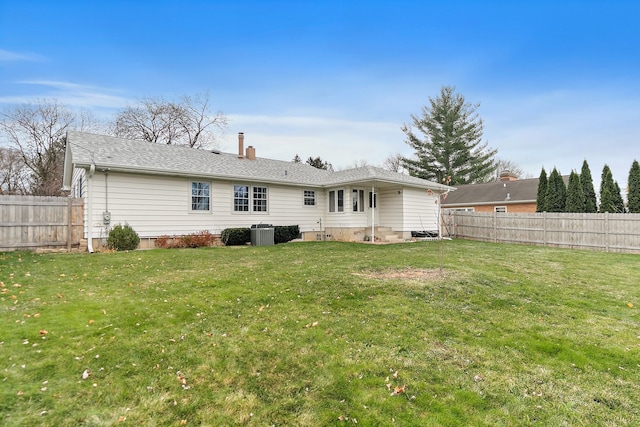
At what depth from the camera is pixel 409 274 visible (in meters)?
7.17

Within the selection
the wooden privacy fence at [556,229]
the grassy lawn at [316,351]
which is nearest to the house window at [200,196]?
the grassy lawn at [316,351]

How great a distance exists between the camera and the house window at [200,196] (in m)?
13.4

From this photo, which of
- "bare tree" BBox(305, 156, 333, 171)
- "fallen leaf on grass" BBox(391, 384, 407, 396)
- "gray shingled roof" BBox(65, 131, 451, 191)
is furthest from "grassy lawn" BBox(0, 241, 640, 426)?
"bare tree" BBox(305, 156, 333, 171)

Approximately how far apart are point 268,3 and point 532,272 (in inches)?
455

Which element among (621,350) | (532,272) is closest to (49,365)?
(621,350)

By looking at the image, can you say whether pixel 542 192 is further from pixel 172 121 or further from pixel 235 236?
pixel 172 121

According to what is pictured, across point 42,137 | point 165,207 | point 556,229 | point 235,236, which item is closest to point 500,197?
point 556,229

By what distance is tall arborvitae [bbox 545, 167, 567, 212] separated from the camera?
17.5 m

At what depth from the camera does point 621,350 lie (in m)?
3.61

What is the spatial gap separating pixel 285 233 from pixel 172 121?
20.5 m

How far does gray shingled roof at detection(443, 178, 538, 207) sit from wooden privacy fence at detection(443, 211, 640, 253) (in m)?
8.27

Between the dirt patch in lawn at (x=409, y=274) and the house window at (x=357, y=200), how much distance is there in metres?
8.68

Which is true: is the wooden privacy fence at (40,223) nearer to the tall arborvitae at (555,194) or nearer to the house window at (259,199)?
the house window at (259,199)

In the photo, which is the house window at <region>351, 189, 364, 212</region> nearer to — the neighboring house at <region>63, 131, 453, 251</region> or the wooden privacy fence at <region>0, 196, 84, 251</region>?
the neighboring house at <region>63, 131, 453, 251</region>
